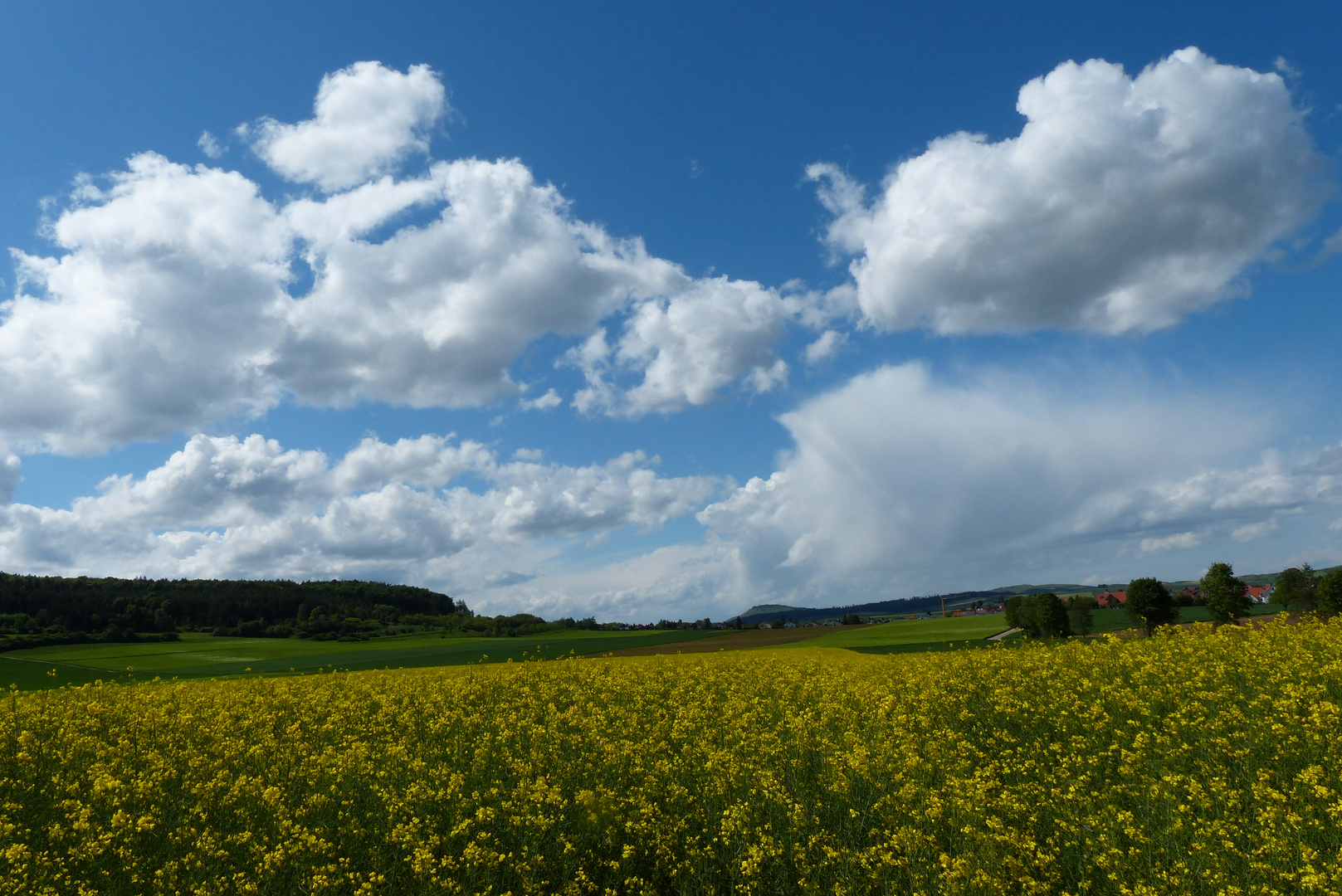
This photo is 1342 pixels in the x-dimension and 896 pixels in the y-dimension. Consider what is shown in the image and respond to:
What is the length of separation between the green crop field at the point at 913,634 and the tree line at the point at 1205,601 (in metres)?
6.94

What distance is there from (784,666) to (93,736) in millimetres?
15931

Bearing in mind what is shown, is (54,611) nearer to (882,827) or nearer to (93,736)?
(93,736)

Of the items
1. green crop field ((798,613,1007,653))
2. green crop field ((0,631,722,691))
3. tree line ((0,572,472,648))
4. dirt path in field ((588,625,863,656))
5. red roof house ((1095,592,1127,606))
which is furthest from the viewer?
red roof house ((1095,592,1127,606))

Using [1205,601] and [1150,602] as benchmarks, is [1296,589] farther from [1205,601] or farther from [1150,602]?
[1150,602]

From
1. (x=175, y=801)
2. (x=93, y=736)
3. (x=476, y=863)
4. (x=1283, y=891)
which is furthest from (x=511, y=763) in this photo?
(x=1283, y=891)

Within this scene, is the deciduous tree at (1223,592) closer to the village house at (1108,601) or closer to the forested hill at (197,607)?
the village house at (1108,601)

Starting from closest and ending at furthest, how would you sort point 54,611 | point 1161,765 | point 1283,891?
point 1283,891 < point 1161,765 < point 54,611

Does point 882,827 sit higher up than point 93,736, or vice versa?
point 93,736

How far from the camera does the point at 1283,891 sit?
6.04 metres

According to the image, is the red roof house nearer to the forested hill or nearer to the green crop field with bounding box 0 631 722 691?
the green crop field with bounding box 0 631 722 691

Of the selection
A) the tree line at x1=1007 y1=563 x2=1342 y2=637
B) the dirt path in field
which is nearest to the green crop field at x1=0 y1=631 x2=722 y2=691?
the dirt path in field

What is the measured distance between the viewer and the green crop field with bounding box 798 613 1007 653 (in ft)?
213

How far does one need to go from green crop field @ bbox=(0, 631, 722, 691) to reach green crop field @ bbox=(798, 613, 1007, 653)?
19.5m

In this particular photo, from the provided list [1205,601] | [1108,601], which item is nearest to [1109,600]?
[1108,601]
